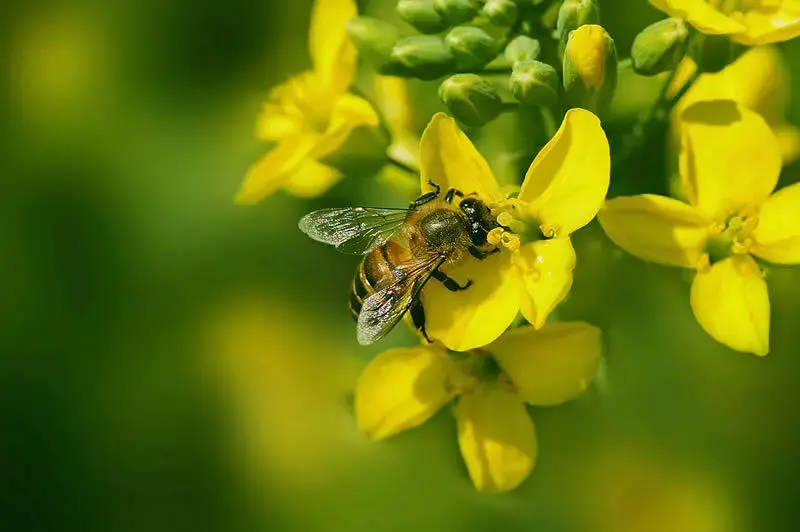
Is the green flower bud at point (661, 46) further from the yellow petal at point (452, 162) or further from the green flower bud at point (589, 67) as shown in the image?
the yellow petal at point (452, 162)

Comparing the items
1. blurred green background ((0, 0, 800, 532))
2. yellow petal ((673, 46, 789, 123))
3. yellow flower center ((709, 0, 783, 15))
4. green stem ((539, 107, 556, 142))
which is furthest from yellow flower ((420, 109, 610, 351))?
yellow flower center ((709, 0, 783, 15))

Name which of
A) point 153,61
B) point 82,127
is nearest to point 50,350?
point 82,127

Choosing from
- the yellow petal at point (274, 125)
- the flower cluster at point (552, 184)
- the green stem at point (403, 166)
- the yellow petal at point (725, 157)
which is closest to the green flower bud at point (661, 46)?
the flower cluster at point (552, 184)

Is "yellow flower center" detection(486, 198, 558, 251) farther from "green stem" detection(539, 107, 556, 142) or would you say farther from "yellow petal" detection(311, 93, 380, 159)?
"yellow petal" detection(311, 93, 380, 159)

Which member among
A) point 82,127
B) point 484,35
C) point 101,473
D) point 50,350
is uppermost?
point 484,35

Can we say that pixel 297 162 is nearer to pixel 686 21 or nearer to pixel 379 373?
pixel 379 373

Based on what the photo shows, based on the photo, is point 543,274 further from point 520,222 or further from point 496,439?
point 496,439
